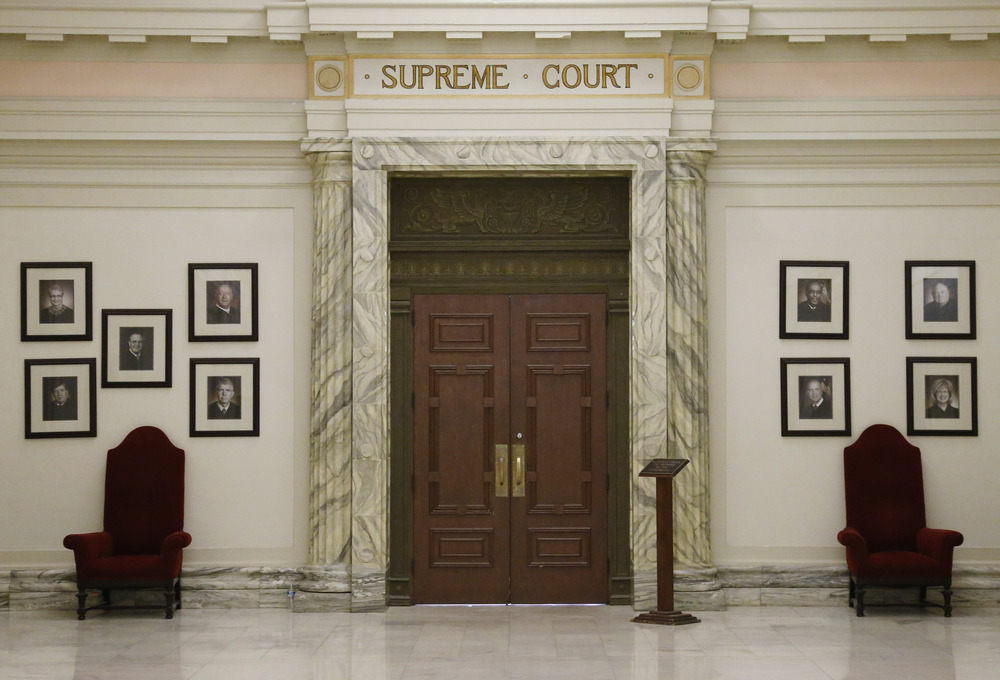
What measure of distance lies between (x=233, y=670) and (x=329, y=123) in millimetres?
4434

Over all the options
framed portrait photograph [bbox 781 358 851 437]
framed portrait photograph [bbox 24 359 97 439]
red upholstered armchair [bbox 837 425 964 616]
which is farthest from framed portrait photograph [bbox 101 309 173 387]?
red upholstered armchair [bbox 837 425 964 616]

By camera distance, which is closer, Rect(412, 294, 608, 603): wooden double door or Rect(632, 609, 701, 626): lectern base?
Rect(632, 609, 701, 626): lectern base

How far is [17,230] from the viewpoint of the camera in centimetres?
979

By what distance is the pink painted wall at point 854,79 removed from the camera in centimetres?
977

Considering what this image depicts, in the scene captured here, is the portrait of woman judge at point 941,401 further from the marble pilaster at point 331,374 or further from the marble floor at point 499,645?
the marble pilaster at point 331,374

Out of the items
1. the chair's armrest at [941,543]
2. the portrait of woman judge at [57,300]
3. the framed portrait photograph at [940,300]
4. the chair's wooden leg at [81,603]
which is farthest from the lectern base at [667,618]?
the portrait of woman judge at [57,300]

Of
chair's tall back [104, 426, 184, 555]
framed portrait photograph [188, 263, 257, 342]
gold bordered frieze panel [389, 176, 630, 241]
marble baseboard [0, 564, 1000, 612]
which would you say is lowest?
marble baseboard [0, 564, 1000, 612]

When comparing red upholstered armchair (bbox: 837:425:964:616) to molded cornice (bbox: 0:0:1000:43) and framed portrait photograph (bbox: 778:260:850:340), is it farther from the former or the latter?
molded cornice (bbox: 0:0:1000:43)

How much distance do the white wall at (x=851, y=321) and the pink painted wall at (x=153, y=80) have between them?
369 cm

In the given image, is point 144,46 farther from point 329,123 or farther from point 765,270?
point 765,270

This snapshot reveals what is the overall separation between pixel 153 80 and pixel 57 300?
1.97 metres

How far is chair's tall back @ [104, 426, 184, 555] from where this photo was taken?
9523 mm

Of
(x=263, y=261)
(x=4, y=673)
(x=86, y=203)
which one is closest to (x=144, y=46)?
(x=86, y=203)

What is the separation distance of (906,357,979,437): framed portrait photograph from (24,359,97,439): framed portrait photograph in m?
6.67
